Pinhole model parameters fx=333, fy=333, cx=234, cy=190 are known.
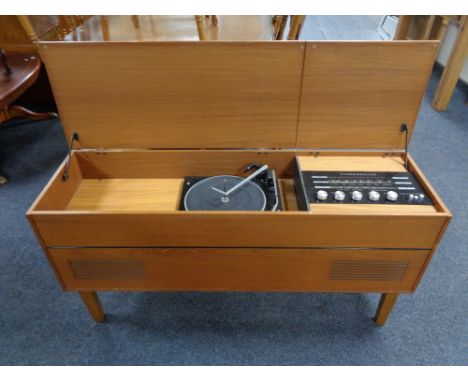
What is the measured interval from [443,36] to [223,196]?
120 inches

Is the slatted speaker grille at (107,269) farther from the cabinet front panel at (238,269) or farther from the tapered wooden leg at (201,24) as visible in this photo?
the tapered wooden leg at (201,24)

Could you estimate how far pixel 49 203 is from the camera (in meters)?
0.90

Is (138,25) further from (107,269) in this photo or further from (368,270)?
(368,270)

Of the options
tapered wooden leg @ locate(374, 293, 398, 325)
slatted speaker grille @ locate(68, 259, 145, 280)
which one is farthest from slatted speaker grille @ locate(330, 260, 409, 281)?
slatted speaker grille @ locate(68, 259, 145, 280)

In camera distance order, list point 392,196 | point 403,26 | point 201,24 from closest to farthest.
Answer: point 392,196 < point 201,24 < point 403,26

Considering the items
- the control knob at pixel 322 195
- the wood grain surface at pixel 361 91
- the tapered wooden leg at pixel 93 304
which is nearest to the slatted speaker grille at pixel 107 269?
the tapered wooden leg at pixel 93 304

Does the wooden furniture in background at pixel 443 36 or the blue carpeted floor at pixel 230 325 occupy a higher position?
the wooden furniture in background at pixel 443 36

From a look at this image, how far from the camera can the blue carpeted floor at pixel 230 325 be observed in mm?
1106

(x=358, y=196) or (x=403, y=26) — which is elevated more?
(x=358, y=196)

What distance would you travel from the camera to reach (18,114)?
2.32 meters

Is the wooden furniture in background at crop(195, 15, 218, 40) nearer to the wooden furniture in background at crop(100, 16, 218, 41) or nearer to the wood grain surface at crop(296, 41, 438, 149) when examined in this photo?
the wooden furniture in background at crop(100, 16, 218, 41)

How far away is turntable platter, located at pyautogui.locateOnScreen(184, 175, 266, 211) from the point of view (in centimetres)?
97

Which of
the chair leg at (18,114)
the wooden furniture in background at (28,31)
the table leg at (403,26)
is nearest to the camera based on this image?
the wooden furniture in background at (28,31)

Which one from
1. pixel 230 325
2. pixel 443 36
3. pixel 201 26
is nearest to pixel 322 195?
pixel 230 325
